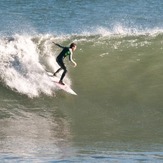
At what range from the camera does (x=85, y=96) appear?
54.2 feet

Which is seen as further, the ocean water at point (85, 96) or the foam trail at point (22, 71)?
the foam trail at point (22, 71)

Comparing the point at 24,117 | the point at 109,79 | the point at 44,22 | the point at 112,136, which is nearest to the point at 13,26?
the point at 44,22

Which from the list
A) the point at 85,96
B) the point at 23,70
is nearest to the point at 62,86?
the point at 85,96

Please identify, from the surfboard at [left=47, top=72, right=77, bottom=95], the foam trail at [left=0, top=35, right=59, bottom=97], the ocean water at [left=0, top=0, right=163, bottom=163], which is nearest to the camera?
the ocean water at [left=0, top=0, right=163, bottom=163]

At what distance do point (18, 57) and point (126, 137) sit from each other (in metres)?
5.35

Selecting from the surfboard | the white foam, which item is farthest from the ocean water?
the surfboard

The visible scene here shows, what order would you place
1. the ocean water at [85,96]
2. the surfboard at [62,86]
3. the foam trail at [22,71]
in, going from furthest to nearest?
the surfboard at [62,86] < the foam trail at [22,71] < the ocean water at [85,96]

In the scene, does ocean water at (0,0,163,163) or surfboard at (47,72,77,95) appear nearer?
ocean water at (0,0,163,163)

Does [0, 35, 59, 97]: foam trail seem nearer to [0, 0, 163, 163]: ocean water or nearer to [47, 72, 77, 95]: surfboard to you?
[0, 0, 163, 163]: ocean water

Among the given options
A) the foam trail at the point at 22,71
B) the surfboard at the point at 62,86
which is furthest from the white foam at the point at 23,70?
the surfboard at the point at 62,86

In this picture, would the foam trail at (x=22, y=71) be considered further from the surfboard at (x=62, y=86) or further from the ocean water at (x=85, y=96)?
the surfboard at (x=62, y=86)

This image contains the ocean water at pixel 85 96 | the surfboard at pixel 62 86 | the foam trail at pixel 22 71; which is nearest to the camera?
the ocean water at pixel 85 96

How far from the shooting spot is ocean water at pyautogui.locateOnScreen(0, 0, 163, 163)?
12234 mm

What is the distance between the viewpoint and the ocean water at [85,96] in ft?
40.1
